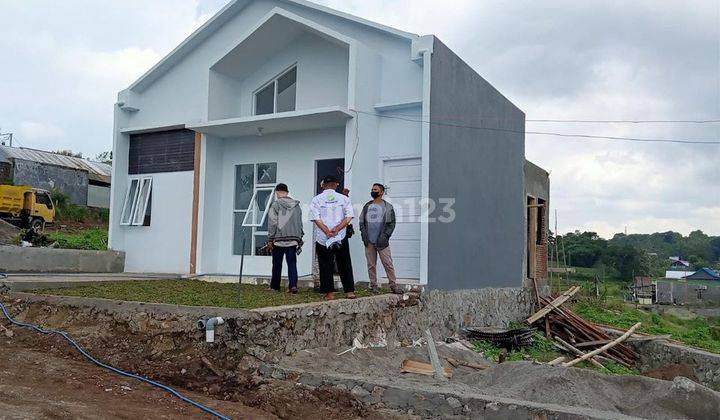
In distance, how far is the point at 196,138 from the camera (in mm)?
13867

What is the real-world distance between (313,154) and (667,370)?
8023mm

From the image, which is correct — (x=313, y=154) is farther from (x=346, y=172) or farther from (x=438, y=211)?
(x=438, y=211)

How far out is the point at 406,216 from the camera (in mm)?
11438

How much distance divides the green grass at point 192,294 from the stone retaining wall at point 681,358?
7.93 metres

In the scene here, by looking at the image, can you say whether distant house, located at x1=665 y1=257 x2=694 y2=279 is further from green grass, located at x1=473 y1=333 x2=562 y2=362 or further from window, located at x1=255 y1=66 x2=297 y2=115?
window, located at x1=255 y1=66 x2=297 y2=115

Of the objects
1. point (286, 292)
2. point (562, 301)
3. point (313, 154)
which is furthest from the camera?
point (562, 301)

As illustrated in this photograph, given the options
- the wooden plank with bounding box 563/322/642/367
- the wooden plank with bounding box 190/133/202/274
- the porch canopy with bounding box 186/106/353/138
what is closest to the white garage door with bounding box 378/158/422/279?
the porch canopy with bounding box 186/106/353/138

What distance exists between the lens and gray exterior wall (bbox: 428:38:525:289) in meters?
11.2

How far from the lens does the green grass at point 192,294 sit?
816 cm

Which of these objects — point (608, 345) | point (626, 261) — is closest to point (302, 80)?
point (608, 345)

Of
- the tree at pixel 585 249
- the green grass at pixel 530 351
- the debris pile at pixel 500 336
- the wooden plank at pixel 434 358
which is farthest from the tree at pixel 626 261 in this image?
the wooden plank at pixel 434 358

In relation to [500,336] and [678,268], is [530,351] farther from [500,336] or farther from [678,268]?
[678,268]

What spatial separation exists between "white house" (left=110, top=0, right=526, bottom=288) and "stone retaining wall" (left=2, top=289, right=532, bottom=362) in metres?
1.01

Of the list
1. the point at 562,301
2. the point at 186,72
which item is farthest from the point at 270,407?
the point at 562,301
